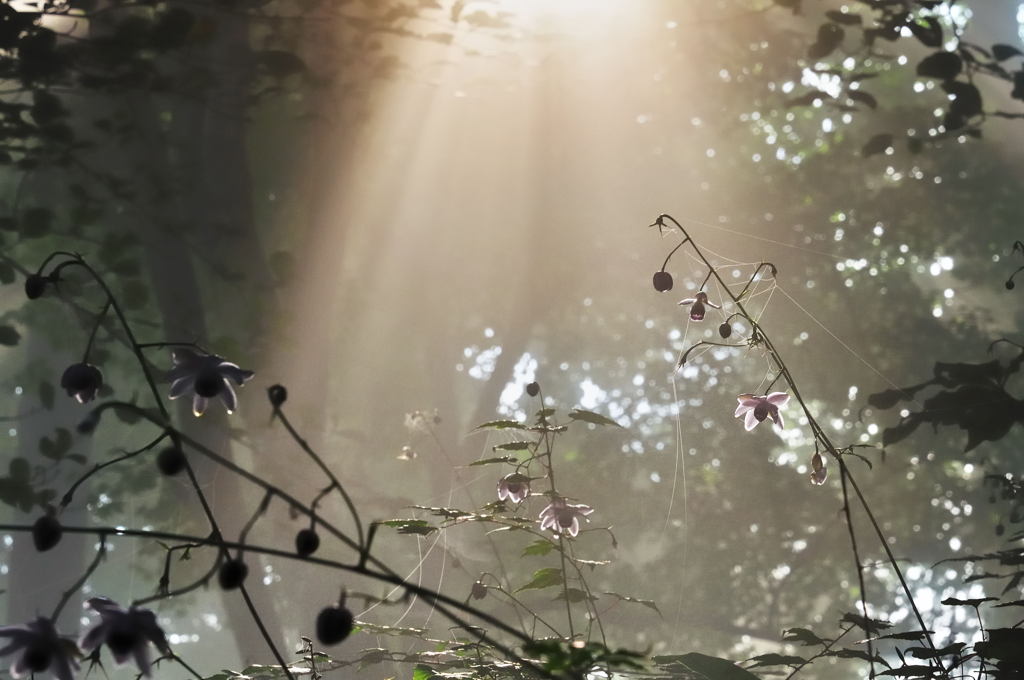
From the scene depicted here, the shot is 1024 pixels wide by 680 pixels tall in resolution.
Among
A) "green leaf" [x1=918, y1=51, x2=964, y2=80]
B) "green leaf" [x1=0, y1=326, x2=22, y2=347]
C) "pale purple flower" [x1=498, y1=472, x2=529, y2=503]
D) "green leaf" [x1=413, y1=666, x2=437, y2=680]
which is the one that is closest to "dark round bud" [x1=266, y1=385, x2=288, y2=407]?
"green leaf" [x1=413, y1=666, x2=437, y2=680]

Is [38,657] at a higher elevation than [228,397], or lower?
lower

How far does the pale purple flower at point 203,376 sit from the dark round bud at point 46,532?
112 mm

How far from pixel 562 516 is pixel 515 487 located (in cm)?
6

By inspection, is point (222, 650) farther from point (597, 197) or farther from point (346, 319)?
point (597, 197)

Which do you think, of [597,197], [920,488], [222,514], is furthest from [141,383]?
[920,488]

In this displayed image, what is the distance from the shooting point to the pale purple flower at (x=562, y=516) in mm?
670

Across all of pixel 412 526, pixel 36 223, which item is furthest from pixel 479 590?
pixel 36 223

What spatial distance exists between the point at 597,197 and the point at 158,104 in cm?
289

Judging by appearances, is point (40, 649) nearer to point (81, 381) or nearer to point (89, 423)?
point (89, 423)

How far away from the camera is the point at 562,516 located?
67 centimetres

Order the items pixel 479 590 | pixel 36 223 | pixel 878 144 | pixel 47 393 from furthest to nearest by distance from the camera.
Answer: pixel 36 223 → pixel 47 393 → pixel 878 144 → pixel 479 590

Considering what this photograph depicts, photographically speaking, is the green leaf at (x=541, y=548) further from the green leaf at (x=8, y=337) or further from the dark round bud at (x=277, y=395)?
the green leaf at (x=8, y=337)

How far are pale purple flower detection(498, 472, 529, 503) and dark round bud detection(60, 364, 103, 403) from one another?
0.35 m

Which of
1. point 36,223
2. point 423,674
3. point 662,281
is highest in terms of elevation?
point 36,223
